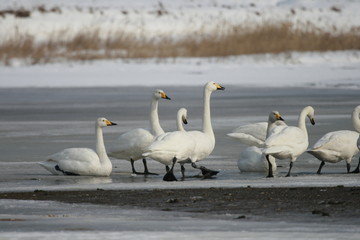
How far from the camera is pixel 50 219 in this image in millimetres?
7414

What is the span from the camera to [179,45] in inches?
1620

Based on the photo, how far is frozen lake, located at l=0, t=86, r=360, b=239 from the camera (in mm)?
6938

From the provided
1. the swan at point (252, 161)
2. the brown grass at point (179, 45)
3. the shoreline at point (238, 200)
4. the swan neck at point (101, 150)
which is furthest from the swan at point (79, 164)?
the brown grass at point (179, 45)

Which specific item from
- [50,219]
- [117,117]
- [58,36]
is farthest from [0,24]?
[50,219]

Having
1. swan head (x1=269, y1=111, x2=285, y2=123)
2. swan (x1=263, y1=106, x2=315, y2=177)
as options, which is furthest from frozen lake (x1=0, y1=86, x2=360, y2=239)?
swan head (x1=269, y1=111, x2=285, y2=123)

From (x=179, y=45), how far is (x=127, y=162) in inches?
1128

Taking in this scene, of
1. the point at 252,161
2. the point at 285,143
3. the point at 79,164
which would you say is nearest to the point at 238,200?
the point at 285,143

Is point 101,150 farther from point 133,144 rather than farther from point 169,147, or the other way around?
point 169,147

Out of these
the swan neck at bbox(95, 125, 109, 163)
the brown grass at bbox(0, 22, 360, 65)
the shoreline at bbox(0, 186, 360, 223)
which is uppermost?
the brown grass at bbox(0, 22, 360, 65)

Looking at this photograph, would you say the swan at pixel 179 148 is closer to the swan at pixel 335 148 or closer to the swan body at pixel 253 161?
the swan body at pixel 253 161

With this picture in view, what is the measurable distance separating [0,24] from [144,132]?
35058 mm

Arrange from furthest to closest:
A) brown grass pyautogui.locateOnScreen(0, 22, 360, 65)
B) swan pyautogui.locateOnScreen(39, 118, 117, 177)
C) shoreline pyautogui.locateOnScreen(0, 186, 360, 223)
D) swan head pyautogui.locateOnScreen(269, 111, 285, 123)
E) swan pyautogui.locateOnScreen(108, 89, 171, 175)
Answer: brown grass pyautogui.locateOnScreen(0, 22, 360, 65) < swan head pyautogui.locateOnScreen(269, 111, 285, 123) < swan pyautogui.locateOnScreen(108, 89, 171, 175) < swan pyautogui.locateOnScreen(39, 118, 117, 177) < shoreline pyautogui.locateOnScreen(0, 186, 360, 223)

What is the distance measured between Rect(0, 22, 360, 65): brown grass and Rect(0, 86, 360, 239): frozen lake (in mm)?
10443

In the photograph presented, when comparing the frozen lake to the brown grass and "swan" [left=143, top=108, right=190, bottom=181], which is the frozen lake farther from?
the brown grass
